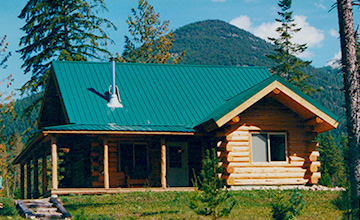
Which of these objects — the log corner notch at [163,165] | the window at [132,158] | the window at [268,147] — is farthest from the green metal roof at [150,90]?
the window at [268,147]

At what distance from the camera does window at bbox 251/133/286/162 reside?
23594mm

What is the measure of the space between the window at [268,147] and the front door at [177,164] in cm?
370

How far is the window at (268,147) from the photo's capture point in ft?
77.4

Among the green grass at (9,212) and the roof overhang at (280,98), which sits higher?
the roof overhang at (280,98)

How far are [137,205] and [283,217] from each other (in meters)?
6.14

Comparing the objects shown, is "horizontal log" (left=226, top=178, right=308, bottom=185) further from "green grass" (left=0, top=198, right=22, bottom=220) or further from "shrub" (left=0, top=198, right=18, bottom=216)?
"green grass" (left=0, top=198, right=22, bottom=220)

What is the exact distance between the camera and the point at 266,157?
23.7 m

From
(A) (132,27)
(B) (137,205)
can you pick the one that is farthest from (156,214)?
(A) (132,27)

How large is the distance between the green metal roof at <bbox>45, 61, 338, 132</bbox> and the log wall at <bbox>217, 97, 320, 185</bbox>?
43.3 inches

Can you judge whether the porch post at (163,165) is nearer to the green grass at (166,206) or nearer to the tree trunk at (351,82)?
the green grass at (166,206)

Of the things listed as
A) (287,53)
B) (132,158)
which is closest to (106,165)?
(132,158)

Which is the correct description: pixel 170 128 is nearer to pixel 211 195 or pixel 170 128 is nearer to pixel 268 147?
pixel 268 147

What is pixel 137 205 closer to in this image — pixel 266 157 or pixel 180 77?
pixel 266 157

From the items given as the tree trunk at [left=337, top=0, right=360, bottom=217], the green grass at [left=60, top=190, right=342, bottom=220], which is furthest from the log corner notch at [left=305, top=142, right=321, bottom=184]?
the tree trunk at [left=337, top=0, right=360, bottom=217]
